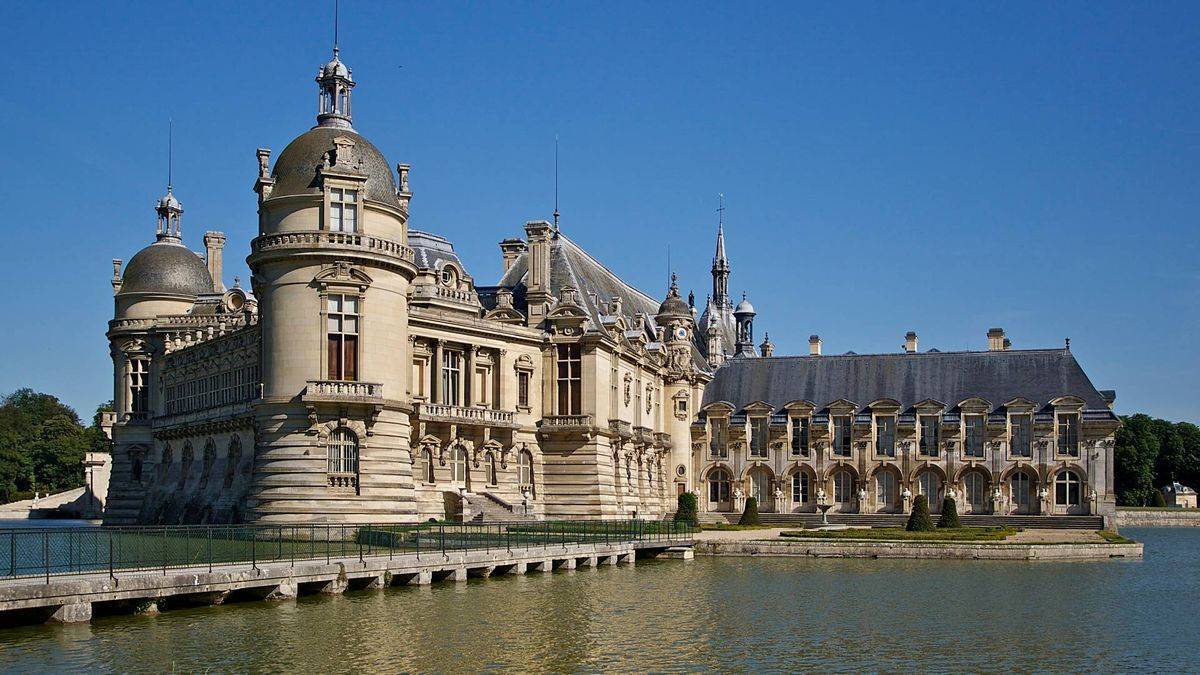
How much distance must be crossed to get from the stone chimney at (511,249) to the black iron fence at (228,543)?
1064 inches

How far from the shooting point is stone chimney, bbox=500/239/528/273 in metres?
77.7

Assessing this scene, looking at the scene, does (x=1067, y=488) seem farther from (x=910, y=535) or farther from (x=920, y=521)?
(x=910, y=535)

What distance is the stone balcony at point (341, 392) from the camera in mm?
50219

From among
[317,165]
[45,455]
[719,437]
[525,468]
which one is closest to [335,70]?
[317,165]

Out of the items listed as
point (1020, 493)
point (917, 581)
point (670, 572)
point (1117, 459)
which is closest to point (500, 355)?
point (670, 572)

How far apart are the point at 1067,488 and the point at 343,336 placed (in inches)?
1855

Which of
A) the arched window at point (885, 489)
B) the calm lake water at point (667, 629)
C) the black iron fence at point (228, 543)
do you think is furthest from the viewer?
the arched window at point (885, 489)

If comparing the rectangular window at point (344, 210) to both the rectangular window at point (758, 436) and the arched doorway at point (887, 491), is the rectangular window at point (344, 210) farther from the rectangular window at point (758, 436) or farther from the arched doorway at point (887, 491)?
the arched doorway at point (887, 491)

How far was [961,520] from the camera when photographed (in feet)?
258

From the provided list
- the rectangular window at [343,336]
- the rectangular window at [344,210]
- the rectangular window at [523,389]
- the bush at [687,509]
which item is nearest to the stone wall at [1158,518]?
the bush at [687,509]

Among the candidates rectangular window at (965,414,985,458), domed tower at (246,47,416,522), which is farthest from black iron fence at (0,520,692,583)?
Result: rectangular window at (965,414,985,458)

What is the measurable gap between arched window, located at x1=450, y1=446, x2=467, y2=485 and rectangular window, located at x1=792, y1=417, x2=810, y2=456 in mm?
29316

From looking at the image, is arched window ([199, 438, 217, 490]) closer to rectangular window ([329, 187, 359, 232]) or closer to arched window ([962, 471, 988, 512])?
rectangular window ([329, 187, 359, 232])

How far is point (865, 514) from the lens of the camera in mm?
82500
